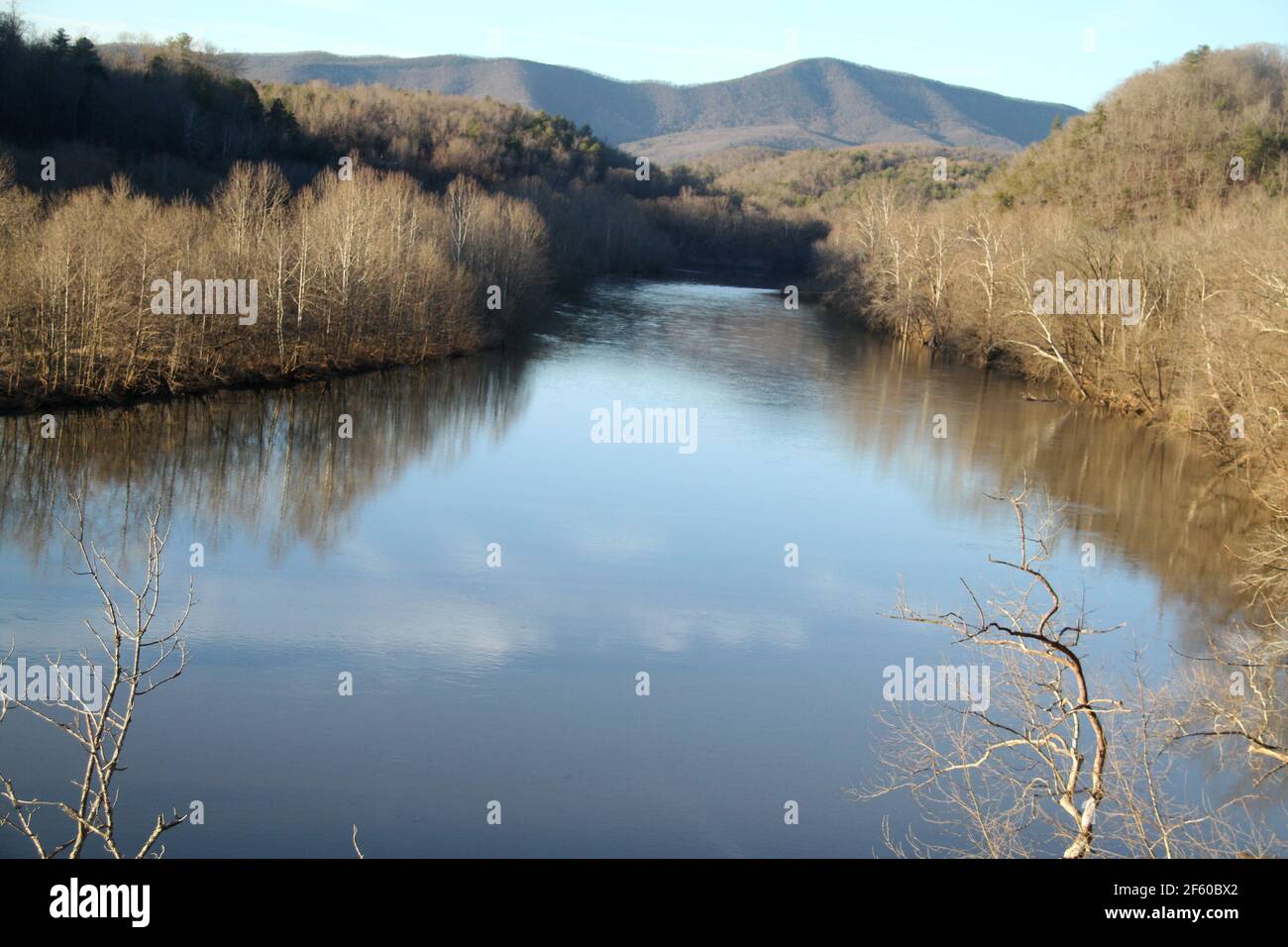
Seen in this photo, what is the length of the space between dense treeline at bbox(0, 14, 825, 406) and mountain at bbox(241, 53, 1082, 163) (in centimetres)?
9647

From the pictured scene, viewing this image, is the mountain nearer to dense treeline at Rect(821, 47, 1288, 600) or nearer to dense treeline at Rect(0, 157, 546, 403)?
dense treeline at Rect(821, 47, 1288, 600)

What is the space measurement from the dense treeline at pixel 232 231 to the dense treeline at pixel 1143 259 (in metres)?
14.7

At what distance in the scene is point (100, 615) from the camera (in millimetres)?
12922

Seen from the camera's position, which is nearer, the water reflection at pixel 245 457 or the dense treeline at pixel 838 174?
the water reflection at pixel 245 457

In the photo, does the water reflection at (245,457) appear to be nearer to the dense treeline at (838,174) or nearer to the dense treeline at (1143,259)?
the dense treeline at (1143,259)

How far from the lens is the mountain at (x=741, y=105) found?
16425 centimetres

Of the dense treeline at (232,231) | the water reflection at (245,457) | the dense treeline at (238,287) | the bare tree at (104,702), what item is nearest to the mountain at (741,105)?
the dense treeline at (232,231)

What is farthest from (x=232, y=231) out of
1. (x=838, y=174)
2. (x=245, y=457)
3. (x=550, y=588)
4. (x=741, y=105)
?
(x=741, y=105)

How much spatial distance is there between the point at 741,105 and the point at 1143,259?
17252cm

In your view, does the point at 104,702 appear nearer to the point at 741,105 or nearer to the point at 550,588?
the point at 550,588

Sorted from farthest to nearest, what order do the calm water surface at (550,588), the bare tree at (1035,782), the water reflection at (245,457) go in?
the water reflection at (245,457), the calm water surface at (550,588), the bare tree at (1035,782)

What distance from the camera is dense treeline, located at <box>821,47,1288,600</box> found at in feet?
70.9

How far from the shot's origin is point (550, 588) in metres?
15.0
